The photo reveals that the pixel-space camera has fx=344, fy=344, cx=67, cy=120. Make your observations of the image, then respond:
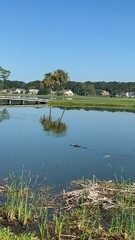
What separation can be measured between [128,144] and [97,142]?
2.54m

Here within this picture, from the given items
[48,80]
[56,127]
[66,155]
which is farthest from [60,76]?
[66,155]

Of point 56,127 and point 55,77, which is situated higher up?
point 55,77

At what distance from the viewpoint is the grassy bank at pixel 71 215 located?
Answer: 8.99 meters

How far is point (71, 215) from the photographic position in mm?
10523

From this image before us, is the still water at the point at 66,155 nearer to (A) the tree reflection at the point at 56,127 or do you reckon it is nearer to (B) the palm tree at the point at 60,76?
(A) the tree reflection at the point at 56,127

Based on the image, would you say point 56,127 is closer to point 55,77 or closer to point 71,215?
point 71,215

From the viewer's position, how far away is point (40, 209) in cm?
1056

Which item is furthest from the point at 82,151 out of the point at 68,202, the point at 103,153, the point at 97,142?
the point at 68,202

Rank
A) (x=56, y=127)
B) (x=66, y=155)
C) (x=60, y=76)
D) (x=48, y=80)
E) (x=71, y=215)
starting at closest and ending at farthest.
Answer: (x=71, y=215)
(x=66, y=155)
(x=56, y=127)
(x=48, y=80)
(x=60, y=76)

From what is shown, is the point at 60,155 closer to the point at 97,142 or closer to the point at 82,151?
the point at 82,151

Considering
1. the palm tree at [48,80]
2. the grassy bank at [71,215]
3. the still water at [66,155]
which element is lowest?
the still water at [66,155]

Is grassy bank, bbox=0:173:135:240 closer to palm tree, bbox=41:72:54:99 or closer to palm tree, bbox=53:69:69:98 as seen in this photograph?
palm tree, bbox=41:72:54:99

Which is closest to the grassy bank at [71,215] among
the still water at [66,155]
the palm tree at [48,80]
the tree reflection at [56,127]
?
the still water at [66,155]

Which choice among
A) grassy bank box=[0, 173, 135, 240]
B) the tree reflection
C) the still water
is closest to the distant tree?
the tree reflection
